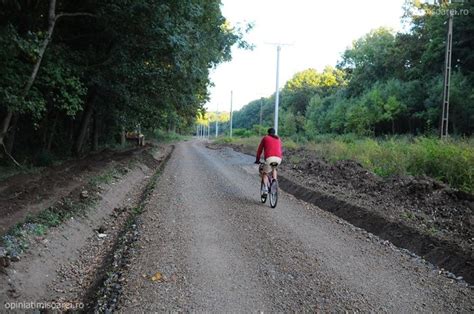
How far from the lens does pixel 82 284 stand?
19.7ft

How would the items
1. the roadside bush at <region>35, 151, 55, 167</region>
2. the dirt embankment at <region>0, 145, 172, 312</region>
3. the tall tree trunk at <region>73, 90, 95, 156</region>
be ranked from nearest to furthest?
1. the dirt embankment at <region>0, 145, 172, 312</region>
2. the roadside bush at <region>35, 151, 55, 167</region>
3. the tall tree trunk at <region>73, 90, 95, 156</region>


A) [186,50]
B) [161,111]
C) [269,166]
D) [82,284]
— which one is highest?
[186,50]

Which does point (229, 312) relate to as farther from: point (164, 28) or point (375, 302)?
point (164, 28)

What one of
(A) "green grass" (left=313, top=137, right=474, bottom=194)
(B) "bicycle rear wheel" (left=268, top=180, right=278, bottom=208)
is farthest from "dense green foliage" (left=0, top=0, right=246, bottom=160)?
(A) "green grass" (left=313, top=137, right=474, bottom=194)

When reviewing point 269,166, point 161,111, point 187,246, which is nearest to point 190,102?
point 161,111

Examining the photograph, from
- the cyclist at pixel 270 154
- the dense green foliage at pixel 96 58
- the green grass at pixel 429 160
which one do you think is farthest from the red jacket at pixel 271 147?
the dense green foliage at pixel 96 58

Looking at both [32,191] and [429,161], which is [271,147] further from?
[32,191]

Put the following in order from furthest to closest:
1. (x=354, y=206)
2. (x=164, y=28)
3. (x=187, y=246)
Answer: (x=164, y=28), (x=354, y=206), (x=187, y=246)

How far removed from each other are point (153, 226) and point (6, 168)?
10145 mm

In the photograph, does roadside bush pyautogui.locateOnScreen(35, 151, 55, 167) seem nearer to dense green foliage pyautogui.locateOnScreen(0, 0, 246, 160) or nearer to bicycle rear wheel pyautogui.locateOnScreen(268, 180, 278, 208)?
dense green foliage pyautogui.locateOnScreen(0, 0, 246, 160)

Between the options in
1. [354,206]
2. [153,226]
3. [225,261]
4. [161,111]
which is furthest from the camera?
[161,111]

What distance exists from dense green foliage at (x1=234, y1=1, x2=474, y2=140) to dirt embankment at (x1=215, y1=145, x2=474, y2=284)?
17.5 m

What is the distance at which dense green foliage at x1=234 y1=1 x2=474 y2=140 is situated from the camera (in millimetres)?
37469

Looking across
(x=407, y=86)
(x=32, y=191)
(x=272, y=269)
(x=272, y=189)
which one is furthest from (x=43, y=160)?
(x=407, y=86)
